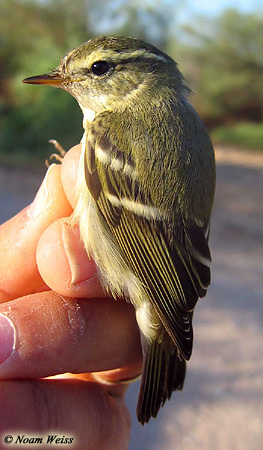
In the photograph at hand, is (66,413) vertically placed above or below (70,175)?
below

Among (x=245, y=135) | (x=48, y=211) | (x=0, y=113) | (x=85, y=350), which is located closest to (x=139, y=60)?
(x=48, y=211)

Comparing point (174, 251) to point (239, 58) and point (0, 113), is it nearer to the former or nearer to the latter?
point (0, 113)

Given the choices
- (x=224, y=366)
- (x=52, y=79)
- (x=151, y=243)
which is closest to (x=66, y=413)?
(x=151, y=243)

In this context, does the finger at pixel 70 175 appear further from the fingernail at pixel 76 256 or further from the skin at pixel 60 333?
the fingernail at pixel 76 256

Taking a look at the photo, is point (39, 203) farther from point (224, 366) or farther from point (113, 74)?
point (224, 366)

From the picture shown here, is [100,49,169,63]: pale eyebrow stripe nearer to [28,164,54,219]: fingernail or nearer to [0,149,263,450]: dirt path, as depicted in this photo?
[28,164,54,219]: fingernail
